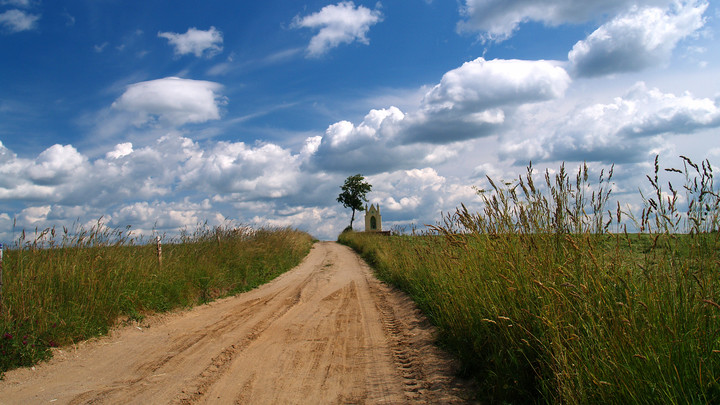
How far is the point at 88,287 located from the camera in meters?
7.68

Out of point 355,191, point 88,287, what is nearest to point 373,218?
point 355,191

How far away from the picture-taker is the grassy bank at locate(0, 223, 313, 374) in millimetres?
6273

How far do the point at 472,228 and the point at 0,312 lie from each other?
694cm

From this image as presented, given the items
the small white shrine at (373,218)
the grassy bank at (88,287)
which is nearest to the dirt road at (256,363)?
the grassy bank at (88,287)

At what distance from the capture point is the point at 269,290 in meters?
13.2

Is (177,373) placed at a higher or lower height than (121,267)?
lower

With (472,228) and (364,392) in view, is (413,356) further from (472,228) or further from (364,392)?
(472,228)

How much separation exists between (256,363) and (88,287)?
4067 mm

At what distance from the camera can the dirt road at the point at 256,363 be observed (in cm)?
465

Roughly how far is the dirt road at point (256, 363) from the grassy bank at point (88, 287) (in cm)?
38

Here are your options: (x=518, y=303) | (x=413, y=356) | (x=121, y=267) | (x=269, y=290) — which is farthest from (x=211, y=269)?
(x=518, y=303)

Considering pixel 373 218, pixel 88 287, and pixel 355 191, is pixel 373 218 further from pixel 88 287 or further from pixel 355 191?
pixel 88 287

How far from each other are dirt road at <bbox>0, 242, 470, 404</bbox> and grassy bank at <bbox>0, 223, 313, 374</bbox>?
0.38m

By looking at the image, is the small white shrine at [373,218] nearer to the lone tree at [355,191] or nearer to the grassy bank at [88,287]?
the lone tree at [355,191]
